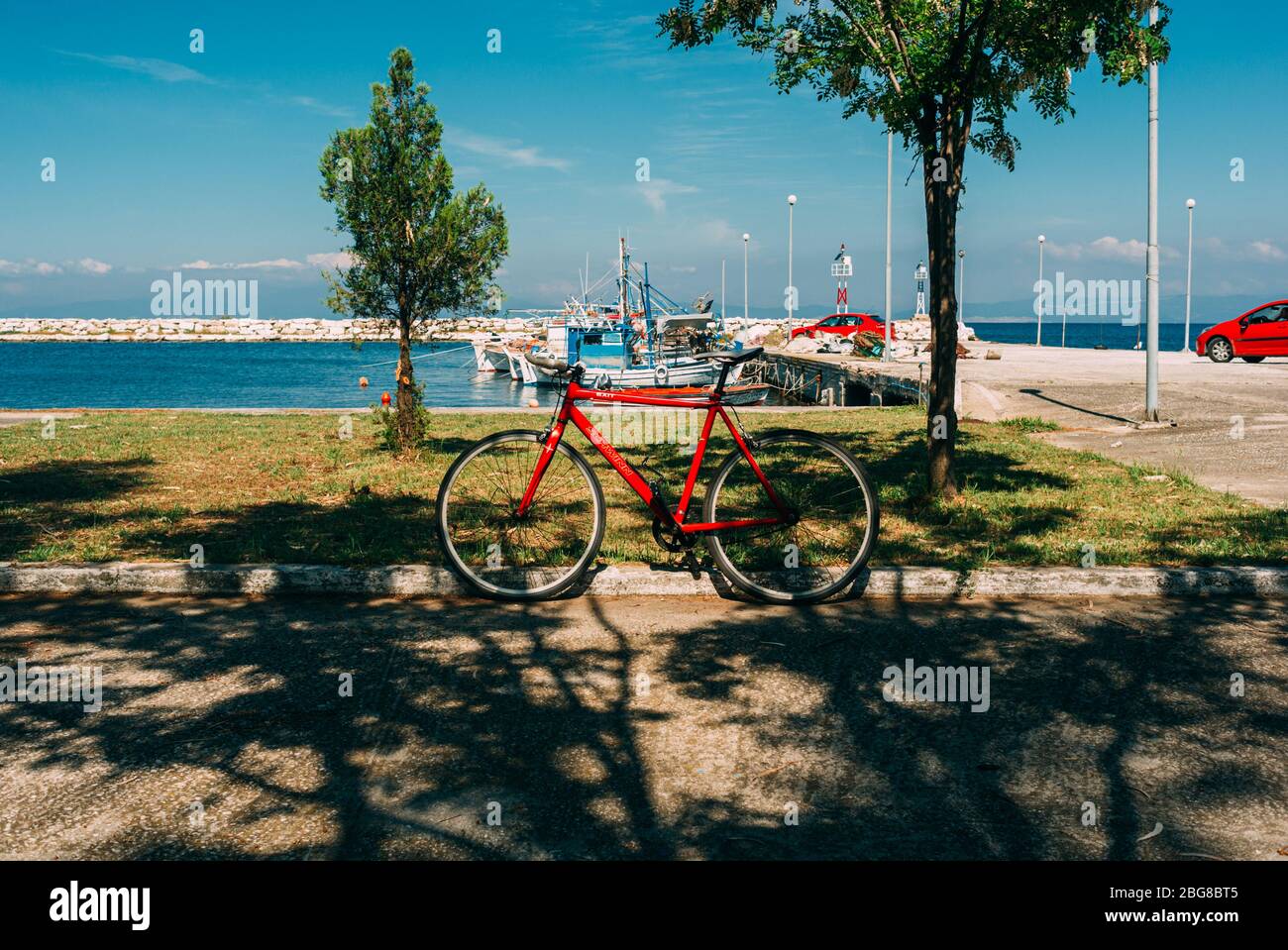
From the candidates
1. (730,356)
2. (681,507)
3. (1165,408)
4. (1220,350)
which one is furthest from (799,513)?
(1220,350)

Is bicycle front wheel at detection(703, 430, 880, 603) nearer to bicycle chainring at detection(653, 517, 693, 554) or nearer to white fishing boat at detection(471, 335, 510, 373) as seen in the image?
bicycle chainring at detection(653, 517, 693, 554)

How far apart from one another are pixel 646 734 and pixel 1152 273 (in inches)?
549

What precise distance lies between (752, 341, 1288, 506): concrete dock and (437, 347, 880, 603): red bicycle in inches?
197

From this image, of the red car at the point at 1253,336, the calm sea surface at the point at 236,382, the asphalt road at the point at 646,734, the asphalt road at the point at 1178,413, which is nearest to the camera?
the asphalt road at the point at 646,734

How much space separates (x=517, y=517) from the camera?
20.8 ft

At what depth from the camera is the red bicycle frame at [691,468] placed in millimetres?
6055

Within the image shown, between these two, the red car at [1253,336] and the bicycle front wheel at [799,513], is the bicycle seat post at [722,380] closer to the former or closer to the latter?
the bicycle front wheel at [799,513]

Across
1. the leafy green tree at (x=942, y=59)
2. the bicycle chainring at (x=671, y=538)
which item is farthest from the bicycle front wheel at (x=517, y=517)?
the leafy green tree at (x=942, y=59)

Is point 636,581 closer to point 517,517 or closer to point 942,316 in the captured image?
point 517,517

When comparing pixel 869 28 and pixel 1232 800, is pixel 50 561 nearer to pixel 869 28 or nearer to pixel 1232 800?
pixel 1232 800

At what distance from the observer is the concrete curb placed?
6.14 m
